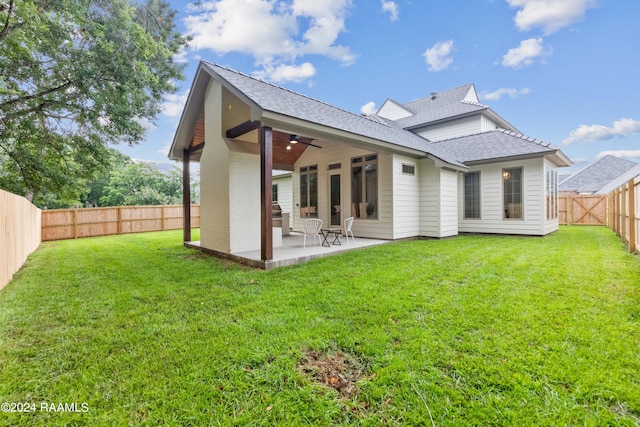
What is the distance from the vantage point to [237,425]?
1.64 metres

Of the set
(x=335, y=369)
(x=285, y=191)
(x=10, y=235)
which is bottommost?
(x=335, y=369)

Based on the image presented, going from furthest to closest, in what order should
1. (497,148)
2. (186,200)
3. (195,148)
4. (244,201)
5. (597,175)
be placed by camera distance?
(597,175) → (497,148) → (186,200) → (195,148) → (244,201)

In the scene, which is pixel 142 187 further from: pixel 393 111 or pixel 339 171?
pixel 393 111

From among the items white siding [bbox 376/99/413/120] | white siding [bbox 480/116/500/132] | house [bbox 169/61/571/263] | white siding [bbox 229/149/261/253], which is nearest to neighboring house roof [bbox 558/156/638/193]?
white siding [bbox 480/116/500/132]

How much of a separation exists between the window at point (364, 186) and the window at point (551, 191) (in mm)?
6216

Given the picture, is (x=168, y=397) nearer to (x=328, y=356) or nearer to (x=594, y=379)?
(x=328, y=356)

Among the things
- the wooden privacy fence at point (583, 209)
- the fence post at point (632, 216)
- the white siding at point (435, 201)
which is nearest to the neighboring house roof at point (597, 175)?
the wooden privacy fence at point (583, 209)

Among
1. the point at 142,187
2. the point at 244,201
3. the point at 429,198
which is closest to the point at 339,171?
the point at 429,198

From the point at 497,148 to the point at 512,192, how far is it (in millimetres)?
1770

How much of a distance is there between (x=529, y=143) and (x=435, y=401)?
432 inches

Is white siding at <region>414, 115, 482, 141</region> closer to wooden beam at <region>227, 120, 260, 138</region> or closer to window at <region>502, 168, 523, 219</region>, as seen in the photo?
window at <region>502, 168, 523, 219</region>

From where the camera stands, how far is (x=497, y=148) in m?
Answer: 10.4

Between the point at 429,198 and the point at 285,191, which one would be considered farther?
the point at 285,191

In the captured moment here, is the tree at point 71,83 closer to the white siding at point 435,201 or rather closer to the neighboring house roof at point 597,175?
the white siding at point 435,201
